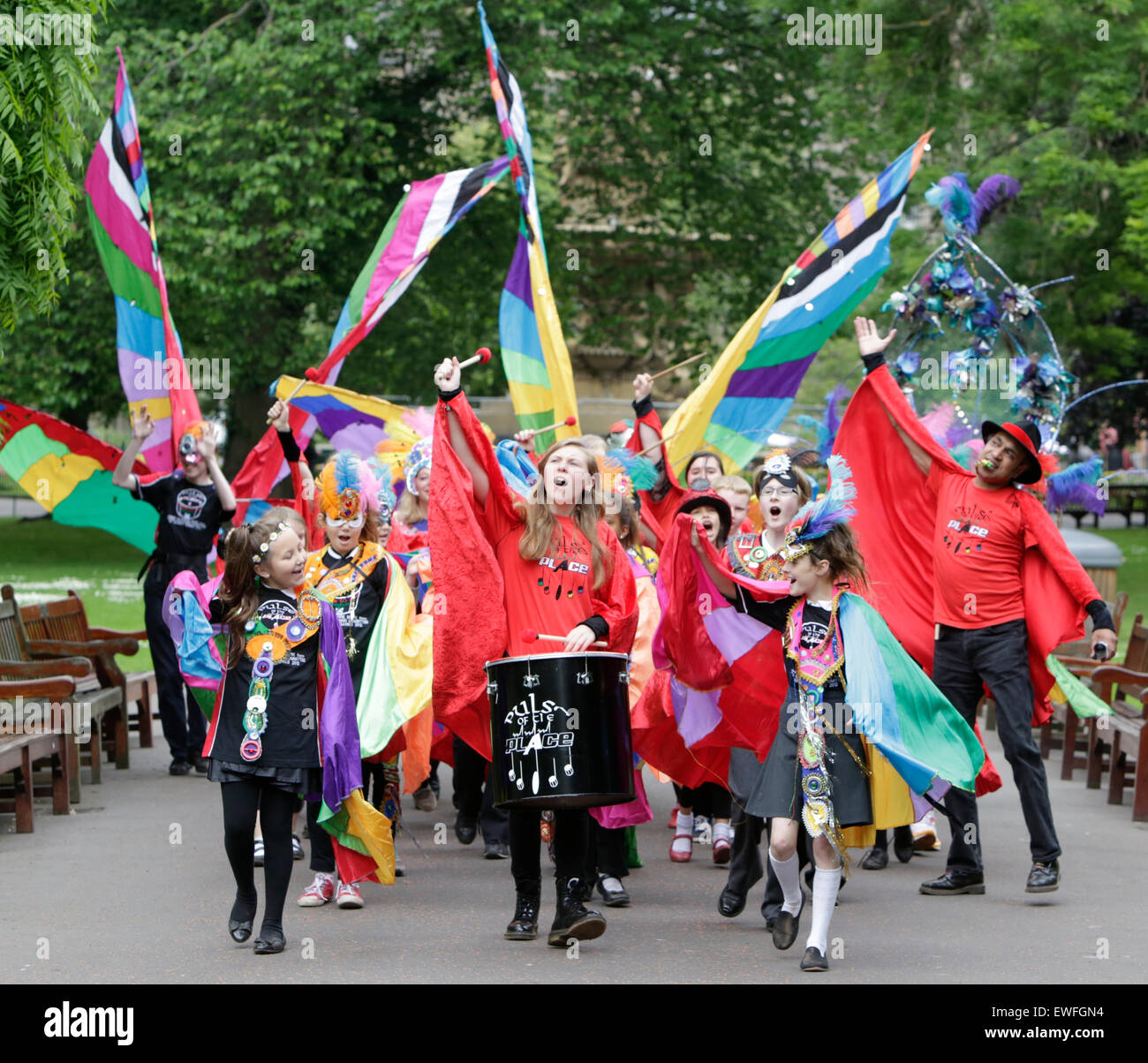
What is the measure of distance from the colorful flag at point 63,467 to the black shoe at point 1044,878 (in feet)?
19.8

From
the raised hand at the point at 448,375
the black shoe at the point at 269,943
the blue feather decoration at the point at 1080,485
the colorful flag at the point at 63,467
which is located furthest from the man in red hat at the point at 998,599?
the colorful flag at the point at 63,467

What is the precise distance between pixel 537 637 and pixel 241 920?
1501mm

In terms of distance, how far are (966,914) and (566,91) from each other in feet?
55.7

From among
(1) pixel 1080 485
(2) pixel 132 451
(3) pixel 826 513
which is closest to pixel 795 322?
(1) pixel 1080 485

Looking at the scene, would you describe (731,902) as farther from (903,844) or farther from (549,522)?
(903,844)

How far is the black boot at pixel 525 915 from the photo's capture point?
6.17 metres

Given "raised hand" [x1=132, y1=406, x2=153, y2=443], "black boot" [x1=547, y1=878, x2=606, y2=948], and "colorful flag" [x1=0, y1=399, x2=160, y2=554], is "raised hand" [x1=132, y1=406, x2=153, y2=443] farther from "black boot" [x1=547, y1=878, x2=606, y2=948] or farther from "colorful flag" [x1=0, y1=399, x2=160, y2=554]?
"black boot" [x1=547, y1=878, x2=606, y2=948]

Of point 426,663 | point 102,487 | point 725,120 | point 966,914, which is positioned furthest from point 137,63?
point 966,914

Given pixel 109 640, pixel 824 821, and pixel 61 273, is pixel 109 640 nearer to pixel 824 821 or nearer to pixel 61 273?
pixel 61 273

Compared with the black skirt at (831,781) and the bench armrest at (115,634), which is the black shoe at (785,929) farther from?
the bench armrest at (115,634)

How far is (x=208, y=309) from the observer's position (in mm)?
22000

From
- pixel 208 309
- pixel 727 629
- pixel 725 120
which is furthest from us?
pixel 725 120

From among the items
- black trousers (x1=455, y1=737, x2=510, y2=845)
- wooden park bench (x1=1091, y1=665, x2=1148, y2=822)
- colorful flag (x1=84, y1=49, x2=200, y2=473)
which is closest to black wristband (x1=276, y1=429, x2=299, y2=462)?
black trousers (x1=455, y1=737, x2=510, y2=845)

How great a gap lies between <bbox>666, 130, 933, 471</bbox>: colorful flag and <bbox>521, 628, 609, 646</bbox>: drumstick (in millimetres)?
3752
